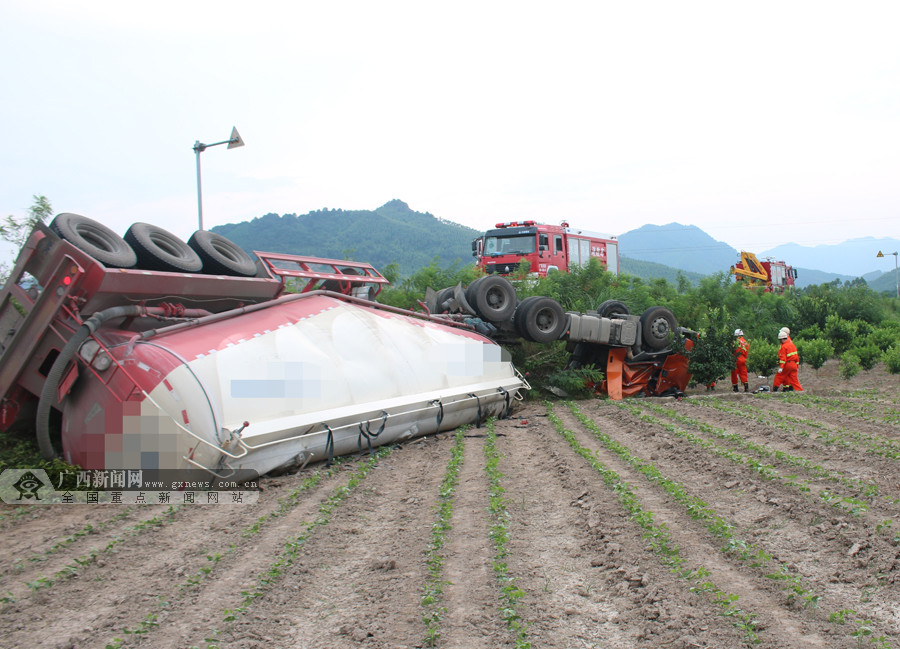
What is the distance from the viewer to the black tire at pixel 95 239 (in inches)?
286

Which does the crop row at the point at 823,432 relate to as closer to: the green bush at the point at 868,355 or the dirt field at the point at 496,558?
the dirt field at the point at 496,558

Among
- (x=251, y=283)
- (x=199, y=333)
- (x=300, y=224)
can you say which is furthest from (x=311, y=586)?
(x=300, y=224)

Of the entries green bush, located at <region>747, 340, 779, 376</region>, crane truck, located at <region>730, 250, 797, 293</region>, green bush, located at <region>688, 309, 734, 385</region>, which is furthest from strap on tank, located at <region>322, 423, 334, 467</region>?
crane truck, located at <region>730, 250, 797, 293</region>

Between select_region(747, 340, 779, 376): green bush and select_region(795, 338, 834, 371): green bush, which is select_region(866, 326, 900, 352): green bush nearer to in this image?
select_region(795, 338, 834, 371): green bush

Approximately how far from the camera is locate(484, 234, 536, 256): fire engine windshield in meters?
21.4

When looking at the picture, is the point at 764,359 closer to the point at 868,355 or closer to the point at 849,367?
the point at 849,367

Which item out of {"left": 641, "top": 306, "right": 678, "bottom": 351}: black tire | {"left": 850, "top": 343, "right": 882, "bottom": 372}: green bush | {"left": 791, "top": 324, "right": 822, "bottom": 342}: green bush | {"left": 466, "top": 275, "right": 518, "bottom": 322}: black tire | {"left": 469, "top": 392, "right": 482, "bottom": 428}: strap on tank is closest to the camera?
{"left": 469, "top": 392, "right": 482, "bottom": 428}: strap on tank

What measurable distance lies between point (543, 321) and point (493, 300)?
38.8 inches

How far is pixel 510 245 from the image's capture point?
21.6 m

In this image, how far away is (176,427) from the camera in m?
6.52

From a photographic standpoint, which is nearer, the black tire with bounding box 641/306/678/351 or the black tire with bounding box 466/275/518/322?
the black tire with bounding box 466/275/518/322

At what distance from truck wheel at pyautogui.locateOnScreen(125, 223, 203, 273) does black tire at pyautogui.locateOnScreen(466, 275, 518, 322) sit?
16.0 ft

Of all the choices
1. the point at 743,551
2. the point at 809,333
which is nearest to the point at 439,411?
the point at 743,551

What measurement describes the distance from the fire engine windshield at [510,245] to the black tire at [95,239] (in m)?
14.6
